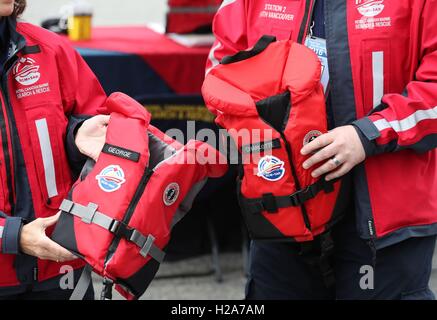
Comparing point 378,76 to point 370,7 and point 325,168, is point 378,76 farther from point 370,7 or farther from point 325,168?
point 325,168

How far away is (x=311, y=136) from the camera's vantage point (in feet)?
7.16

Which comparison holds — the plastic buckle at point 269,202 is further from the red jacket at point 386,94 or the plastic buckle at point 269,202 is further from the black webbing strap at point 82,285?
the black webbing strap at point 82,285

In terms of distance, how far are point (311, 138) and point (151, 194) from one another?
18.8 inches

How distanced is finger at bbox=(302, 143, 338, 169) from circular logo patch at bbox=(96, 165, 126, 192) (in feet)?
1.71

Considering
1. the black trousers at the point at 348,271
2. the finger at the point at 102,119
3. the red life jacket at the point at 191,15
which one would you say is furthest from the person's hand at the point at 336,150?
the red life jacket at the point at 191,15

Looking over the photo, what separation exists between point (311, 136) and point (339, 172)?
132 millimetres

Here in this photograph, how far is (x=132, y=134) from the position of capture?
2.14 m

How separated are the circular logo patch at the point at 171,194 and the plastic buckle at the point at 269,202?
251 mm

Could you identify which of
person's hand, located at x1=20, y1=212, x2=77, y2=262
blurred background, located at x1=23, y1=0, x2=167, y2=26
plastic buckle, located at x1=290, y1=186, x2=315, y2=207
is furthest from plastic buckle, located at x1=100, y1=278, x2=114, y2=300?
blurred background, located at x1=23, y1=0, x2=167, y2=26

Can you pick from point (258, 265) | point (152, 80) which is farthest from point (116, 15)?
point (258, 265)

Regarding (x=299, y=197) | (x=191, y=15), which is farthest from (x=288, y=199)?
(x=191, y=15)

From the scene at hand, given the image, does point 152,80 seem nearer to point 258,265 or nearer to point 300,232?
point 258,265

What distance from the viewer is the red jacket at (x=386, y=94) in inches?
85.7

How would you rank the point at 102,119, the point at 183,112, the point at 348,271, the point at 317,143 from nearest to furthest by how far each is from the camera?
the point at 317,143 → the point at 102,119 → the point at 348,271 → the point at 183,112
